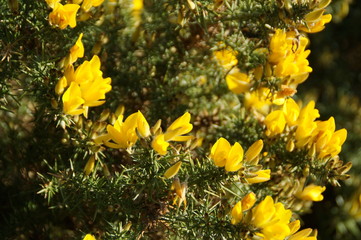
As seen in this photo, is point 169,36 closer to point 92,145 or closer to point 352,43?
point 92,145

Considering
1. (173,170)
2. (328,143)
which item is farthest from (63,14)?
(328,143)

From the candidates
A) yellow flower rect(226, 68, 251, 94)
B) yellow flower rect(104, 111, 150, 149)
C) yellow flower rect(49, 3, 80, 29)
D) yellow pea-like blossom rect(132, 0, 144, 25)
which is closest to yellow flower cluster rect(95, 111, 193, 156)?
yellow flower rect(104, 111, 150, 149)

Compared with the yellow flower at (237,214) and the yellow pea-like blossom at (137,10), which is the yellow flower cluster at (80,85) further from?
the yellow pea-like blossom at (137,10)

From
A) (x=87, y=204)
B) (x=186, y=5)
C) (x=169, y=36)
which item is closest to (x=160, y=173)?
(x=87, y=204)

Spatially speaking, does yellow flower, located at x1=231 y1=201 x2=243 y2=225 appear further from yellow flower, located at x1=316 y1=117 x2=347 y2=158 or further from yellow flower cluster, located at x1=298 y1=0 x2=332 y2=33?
yellow flower cluster, located at x1=298 y1=0 x2=332 y2=33

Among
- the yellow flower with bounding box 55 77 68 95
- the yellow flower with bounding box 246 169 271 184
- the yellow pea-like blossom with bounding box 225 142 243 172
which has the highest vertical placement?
the yellow flower with bounding box 55 77 68 95

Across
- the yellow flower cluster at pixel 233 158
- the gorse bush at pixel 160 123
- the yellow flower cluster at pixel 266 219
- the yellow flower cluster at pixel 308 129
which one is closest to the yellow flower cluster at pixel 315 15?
the gorse bush at pixel 160 123
